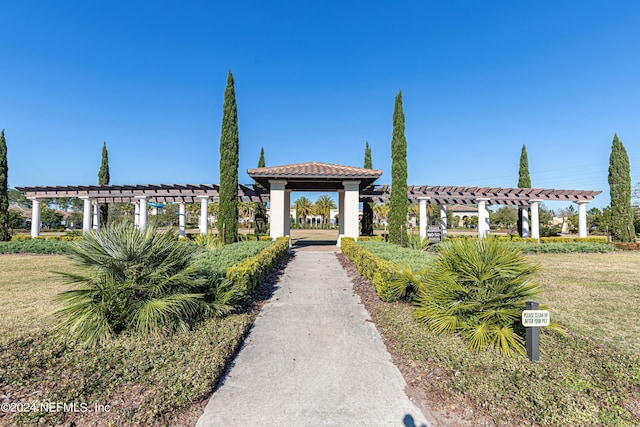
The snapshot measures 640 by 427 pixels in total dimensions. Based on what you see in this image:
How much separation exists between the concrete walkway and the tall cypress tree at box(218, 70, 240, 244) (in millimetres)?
13194

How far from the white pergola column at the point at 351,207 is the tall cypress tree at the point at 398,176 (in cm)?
236

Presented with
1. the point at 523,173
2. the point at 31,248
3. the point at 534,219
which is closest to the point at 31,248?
the point at 31,248

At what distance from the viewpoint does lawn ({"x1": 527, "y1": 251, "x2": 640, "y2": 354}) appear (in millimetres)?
5020

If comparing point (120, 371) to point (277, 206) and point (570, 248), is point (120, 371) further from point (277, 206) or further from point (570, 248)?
point (570, 248)

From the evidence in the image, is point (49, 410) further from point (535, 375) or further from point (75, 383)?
point (535, 375)

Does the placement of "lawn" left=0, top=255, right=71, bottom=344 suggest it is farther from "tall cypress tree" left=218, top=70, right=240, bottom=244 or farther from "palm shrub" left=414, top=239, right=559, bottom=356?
"tall cypress tree" left=218, top=70, right=240, bottom=244

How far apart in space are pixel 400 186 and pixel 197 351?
16.8 meters

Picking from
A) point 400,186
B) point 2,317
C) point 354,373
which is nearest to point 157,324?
point 354,373

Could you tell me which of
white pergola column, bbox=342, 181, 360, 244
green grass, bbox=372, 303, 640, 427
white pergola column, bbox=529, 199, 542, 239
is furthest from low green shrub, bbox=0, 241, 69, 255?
white pergola column, bbox=529, 199, 542, 239

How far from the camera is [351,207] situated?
18.2 m

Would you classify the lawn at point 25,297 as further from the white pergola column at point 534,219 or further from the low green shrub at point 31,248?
the white pergola column at point 534,219

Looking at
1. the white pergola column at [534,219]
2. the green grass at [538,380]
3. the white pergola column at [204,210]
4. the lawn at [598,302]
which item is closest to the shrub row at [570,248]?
the white pergola column at [534,219]

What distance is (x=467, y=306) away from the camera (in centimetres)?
445

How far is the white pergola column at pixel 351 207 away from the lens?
59.3 ft
